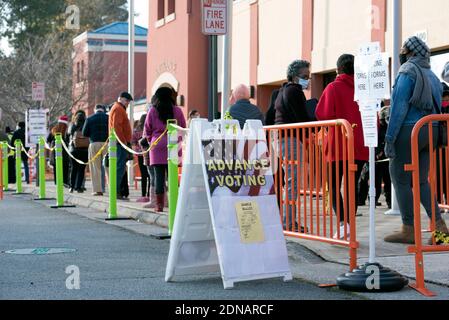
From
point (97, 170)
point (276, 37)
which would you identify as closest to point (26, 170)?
point (276, 37)

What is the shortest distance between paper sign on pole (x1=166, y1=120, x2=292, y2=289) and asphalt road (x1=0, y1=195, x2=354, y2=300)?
6.6 inches

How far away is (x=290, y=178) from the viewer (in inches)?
403

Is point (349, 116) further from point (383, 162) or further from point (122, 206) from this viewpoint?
point (122, 206)

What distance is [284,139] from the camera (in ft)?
33.1

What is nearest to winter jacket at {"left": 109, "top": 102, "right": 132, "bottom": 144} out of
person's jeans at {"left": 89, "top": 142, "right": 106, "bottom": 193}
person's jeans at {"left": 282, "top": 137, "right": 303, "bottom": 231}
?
person's jeans at {"left": 89, "top": 142, "right": 106, "bottom": 193}

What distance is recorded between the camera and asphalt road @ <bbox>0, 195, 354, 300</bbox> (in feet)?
23.5

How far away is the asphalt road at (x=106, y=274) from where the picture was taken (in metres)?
7.18

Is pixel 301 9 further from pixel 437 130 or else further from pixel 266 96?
pixel 437 130

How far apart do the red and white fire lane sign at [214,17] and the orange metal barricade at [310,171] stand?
2.16 m

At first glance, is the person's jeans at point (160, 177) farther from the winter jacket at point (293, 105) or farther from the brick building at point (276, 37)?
the brick building at point (276, 37)

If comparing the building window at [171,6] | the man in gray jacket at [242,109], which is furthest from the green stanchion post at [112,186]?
the building window at [171,6]

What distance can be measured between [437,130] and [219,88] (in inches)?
722

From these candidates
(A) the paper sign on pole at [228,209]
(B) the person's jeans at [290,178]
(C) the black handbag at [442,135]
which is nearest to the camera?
(A) the paper sign on pole at [228,209]

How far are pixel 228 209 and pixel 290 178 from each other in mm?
2644
